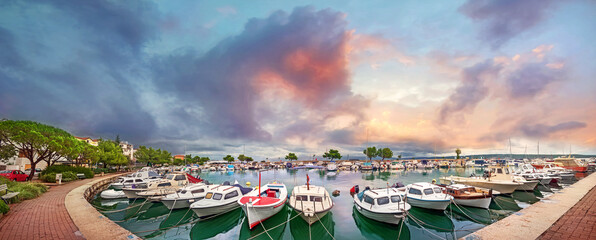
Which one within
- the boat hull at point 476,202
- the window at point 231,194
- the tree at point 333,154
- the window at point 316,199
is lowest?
the tree at point 333,154

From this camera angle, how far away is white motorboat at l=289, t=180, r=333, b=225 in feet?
57.9

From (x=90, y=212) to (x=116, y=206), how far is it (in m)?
12.9

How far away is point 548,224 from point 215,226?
23.7 metres

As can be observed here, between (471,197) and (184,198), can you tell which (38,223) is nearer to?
(184,198)

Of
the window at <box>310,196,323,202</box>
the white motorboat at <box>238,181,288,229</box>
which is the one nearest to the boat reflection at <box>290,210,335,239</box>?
the window at <box>310,196,323,202</box>

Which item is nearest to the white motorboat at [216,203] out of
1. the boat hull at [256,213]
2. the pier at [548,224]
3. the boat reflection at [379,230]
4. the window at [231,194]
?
the window at [231,194]

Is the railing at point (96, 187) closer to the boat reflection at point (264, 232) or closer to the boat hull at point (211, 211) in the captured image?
the boat hull at point (211, 211)

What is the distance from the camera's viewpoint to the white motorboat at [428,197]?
21.2 m

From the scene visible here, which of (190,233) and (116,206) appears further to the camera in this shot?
(116,206)

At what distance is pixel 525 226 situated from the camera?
14336 millimetres

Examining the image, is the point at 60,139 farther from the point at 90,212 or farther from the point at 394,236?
the point at 394,236

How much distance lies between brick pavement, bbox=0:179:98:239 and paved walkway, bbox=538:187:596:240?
25443mm

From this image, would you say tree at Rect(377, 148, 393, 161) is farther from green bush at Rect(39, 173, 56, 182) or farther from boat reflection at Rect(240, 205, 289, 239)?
green bush at Rect(39, 173, 56, 182)

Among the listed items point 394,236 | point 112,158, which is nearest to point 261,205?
point 394,236
